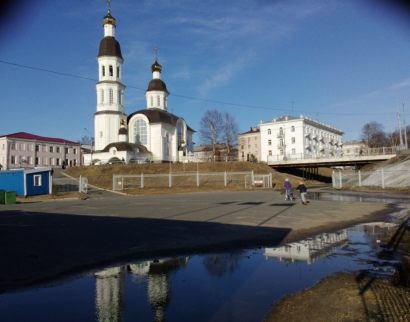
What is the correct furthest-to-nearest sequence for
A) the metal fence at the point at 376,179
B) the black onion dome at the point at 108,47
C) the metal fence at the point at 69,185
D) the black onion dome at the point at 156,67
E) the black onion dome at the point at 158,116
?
the black onion dome at the point at 156,67
the black onion dome at the point at 158,116
the black onion dome at the point at 108,47
the metal fence at the point at 69,185
the metal fence at the point at 376,179

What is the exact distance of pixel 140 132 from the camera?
67.4 m

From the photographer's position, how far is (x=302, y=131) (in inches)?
3423

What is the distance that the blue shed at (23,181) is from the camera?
Result: 115 ft

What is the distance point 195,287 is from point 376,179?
36.2 meters

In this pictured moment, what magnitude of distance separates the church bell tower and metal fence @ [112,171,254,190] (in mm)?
22063

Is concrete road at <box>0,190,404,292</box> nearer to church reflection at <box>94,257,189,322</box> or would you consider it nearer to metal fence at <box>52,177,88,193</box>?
church reflection at <box>94,257,189,322</box>

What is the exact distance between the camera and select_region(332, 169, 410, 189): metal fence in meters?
33.4


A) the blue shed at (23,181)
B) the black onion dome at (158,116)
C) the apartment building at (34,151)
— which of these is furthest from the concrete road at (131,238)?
the apartment building at (34,151)

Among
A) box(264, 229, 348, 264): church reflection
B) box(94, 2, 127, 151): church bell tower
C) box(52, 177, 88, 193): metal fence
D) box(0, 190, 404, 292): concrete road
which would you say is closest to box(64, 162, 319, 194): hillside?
box(52, 177, 88, 193): metal fence

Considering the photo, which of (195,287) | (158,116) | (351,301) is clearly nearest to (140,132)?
(158,116)

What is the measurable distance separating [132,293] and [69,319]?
47.8 inches

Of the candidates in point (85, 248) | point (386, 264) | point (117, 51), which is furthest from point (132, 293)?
point (117, 51)

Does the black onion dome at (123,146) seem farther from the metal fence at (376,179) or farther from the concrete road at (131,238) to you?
the concrete road at (131,238)

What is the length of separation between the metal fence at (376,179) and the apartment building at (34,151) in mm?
66114
